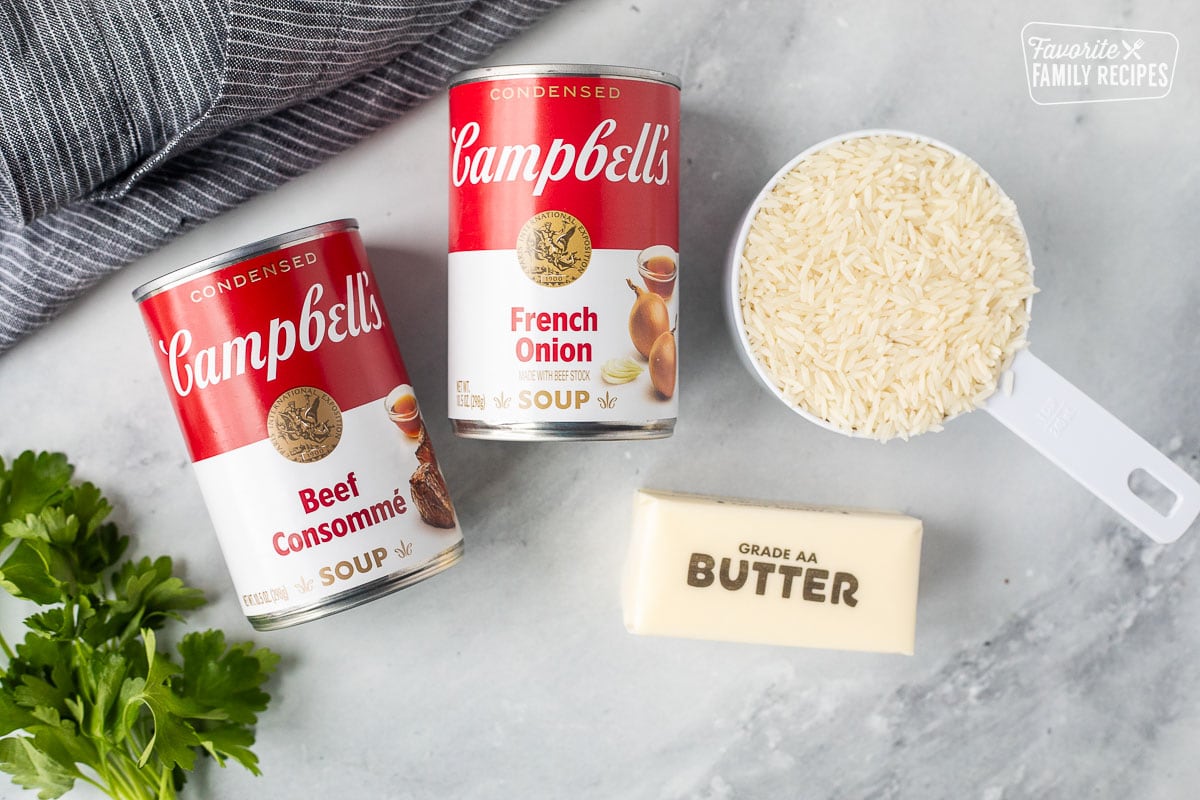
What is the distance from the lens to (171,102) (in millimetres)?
821

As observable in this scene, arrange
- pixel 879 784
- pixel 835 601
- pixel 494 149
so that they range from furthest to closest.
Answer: pixel 879 784
pixel 835 601
pixel 494 149

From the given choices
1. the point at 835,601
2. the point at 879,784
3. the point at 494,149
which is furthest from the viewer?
the point at 879,784

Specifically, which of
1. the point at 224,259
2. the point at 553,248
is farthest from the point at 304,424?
the point at 553,248

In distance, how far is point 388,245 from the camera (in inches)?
37.7

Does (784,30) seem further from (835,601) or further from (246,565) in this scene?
(246,565)

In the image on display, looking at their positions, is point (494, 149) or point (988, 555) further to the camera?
point (988, 555)

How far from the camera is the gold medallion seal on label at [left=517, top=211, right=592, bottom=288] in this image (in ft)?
2.49

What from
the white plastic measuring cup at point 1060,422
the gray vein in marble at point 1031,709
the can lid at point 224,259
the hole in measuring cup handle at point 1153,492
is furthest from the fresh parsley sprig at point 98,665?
the hole in measuring cup handle at point 1153,492

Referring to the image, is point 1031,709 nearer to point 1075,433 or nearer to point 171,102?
point 1075,433

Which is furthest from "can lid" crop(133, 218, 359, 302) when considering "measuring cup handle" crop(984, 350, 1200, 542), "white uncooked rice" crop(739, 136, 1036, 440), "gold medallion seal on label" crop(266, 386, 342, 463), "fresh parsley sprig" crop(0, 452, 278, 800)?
"measuring cup handle" crop(984, 350, 1200, 542)

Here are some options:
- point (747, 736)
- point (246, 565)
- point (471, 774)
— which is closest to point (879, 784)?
point (747, 736)

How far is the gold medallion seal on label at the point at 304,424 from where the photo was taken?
2.48 ft

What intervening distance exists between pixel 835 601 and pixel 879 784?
0.27m

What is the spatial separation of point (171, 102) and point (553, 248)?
397 mm
